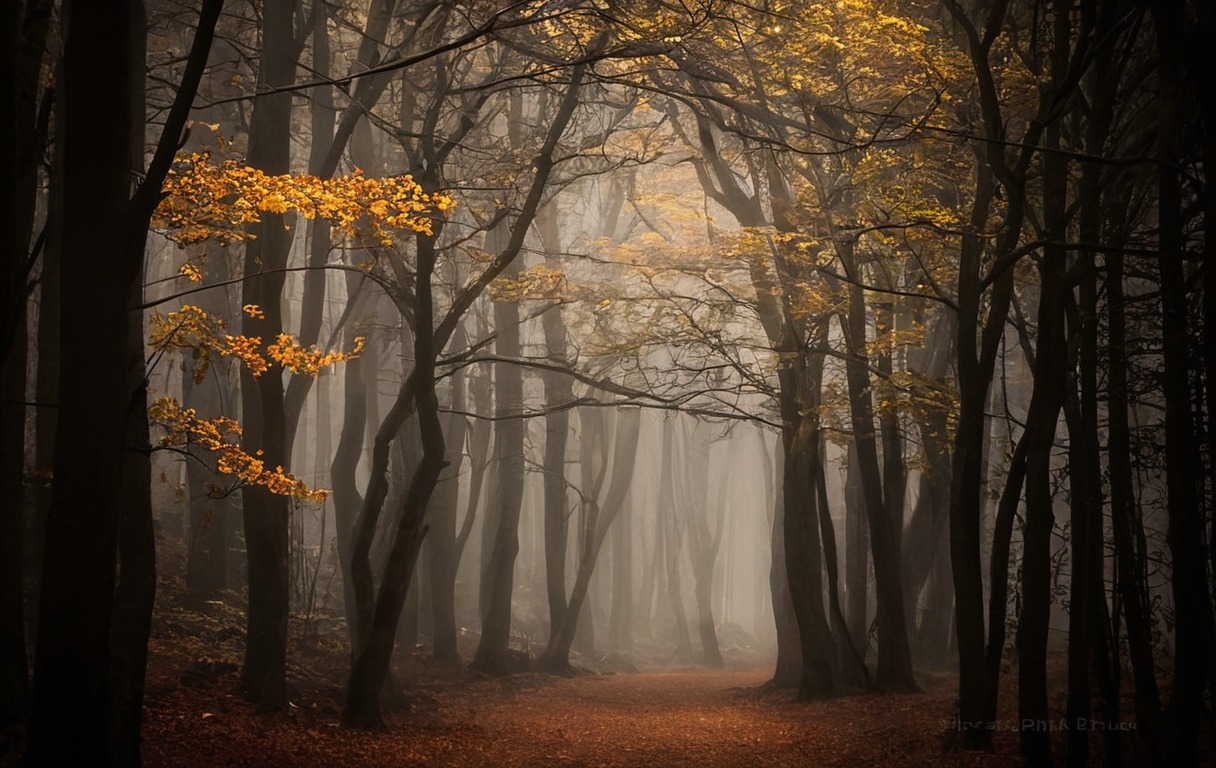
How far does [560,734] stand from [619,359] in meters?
6.63

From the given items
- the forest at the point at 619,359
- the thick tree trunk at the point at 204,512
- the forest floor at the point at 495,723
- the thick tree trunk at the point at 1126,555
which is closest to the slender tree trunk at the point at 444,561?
the forest at the point at 619,359

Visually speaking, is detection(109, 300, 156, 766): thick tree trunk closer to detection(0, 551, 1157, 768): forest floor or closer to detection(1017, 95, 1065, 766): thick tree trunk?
detection(0, 551, 1157, 768): forest floor

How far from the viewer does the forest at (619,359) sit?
6.45 metres

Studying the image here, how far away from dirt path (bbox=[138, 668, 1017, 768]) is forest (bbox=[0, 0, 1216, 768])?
3.1 inches

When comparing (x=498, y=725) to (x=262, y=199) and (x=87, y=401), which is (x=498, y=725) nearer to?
(x=262, y=199)

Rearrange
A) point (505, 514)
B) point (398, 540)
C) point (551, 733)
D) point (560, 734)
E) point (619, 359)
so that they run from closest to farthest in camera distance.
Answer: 1. point (398, 540)
2. point (560, 734)
3. point (551, 733)
4. point (619, 359)
5. point (505, 514)

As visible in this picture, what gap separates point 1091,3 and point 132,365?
7987mm

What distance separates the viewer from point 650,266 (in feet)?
50.5

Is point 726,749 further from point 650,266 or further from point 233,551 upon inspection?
point 233,551

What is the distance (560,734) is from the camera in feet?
38.6

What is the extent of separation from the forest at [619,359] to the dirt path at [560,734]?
0.26ft

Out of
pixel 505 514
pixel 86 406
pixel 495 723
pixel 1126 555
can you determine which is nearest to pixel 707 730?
pixel 495 723

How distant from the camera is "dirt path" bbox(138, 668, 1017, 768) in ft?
29.2

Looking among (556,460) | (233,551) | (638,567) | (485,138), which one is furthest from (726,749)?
(638,567)
